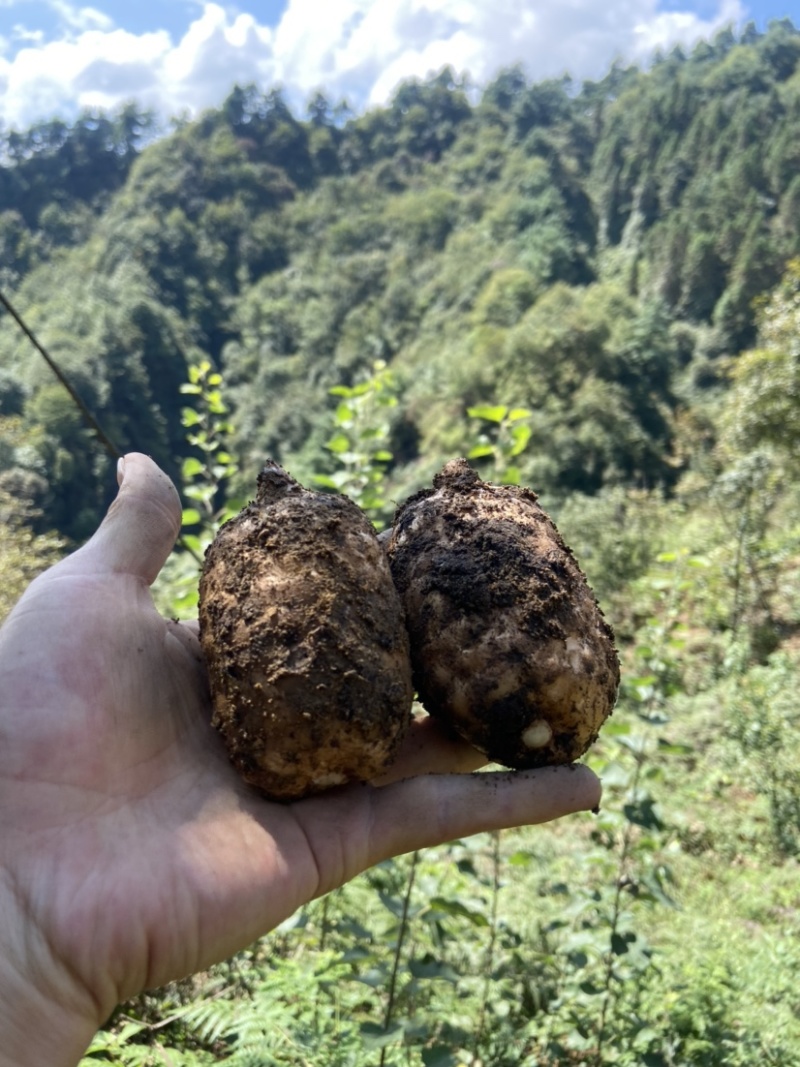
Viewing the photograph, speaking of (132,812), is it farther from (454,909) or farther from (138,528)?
(454,909)

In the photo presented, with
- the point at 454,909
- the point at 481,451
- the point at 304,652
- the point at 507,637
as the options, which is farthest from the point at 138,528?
the point at 454,909

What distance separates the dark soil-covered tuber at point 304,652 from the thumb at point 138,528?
0.77 ft

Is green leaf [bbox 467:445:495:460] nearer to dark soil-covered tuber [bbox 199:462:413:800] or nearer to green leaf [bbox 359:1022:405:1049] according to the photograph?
dark soil-covered tuber [bbox 199:462:413:800]

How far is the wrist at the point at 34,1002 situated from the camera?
1.54 m

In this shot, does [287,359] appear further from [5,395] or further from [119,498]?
[119,498]

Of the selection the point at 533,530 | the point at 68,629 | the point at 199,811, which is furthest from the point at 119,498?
the point at 533,530

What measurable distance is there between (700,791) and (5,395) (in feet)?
169

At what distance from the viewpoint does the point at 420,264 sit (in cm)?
6562

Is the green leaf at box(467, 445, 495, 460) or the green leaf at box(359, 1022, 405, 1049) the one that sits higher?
the green leaf at box(467, 445, 495, 460)

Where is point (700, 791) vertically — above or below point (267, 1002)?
below

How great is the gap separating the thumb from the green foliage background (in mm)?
577

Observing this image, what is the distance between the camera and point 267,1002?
2.46m

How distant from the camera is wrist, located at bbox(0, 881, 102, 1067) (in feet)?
5.05

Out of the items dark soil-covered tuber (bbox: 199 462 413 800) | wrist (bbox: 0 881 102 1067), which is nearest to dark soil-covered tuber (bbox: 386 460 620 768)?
dark soil-covered tuber (bbox: 199 462 413 800)
